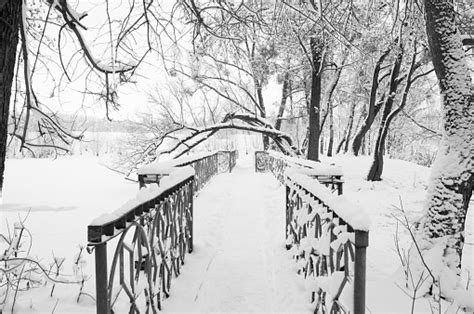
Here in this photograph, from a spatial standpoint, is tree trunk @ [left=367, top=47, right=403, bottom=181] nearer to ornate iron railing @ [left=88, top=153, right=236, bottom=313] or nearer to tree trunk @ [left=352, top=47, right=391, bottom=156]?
tree trunk @ [left=352, top=47, right=391, bottom=156]

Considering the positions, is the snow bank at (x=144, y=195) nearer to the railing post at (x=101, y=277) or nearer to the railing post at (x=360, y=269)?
the railing post at (x=101, y=277)

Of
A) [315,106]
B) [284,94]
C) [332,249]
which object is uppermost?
[284,94]

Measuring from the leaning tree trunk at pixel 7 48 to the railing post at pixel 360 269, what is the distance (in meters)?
2.34

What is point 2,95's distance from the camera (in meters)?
2.43

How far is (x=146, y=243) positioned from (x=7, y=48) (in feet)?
5.18

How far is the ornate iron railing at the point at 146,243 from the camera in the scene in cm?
183

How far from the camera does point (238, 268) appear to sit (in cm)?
397

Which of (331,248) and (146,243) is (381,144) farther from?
(146,243)

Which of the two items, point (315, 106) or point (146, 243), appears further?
point (315, 106)

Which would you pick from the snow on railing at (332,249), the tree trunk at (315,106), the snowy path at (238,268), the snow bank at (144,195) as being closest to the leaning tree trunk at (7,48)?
the snow bank at (144,195)

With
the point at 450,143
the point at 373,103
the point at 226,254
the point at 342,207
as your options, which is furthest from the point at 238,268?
the point at 373,103

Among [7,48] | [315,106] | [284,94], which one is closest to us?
[7,48]

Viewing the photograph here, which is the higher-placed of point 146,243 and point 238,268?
point 146,243

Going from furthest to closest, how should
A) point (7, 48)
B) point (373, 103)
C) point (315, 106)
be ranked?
point (373, 103) → point (315, 106) → point (7, 48)
